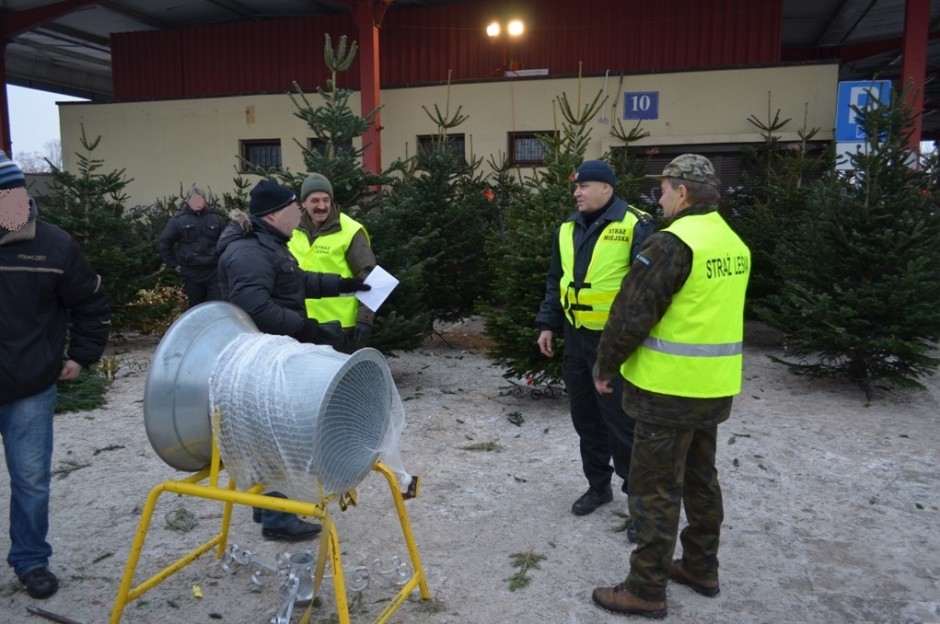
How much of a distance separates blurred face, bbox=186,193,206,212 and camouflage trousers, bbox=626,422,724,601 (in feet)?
23.5

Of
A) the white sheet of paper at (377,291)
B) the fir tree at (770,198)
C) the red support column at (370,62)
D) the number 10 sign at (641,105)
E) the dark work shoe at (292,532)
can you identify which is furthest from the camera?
the number 10 sign at (641,105)

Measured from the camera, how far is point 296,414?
2.50 m

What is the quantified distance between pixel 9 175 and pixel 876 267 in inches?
263

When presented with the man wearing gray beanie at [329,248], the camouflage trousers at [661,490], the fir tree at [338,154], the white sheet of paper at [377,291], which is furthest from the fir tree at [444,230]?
the camouflage trousers at [661,490]

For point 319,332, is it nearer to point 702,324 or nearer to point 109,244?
point 702,324

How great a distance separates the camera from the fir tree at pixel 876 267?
6527 millimetres

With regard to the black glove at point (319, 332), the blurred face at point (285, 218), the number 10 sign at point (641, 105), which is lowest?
the black glove at point (319, 332)

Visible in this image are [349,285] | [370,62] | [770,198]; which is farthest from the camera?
[370,62]

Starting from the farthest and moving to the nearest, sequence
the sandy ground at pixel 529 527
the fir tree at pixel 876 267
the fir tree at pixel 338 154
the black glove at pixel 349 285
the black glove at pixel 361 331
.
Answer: the fir tree at pixel 338 154 → the fir tree at pixel 876 267 → the black glove at pixel 361 331 → the black glove at pixel 349 285 → the sandy ground at pixel 529 527

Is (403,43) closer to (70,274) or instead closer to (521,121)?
(521,121)

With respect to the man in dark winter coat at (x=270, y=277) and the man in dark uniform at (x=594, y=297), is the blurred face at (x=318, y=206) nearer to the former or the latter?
the man in dark winter coat at (x=270, y=277)

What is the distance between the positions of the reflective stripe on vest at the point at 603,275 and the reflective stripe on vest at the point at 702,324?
878 millimetres

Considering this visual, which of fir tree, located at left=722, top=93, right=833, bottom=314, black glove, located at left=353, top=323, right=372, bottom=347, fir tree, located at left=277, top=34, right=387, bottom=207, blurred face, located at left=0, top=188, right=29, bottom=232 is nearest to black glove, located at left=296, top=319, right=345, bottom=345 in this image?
black glove, located at left=353, top=323, right=372, bottom=347

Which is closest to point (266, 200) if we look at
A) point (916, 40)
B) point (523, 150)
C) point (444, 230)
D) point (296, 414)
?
A: point (296, 414)
